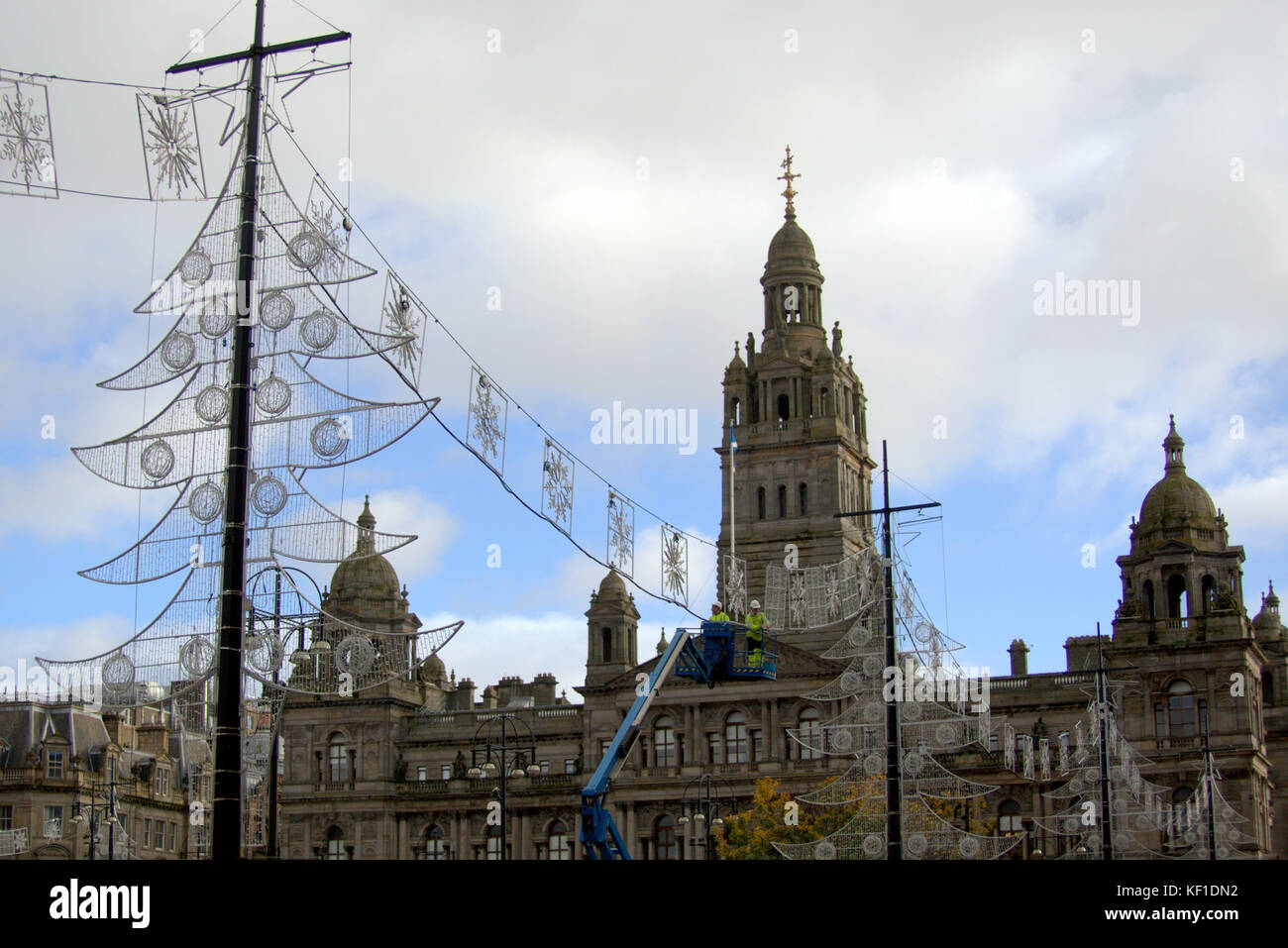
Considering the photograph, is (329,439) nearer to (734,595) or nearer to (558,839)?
(734,595)

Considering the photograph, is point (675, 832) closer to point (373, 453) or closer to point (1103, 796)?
point (1103, 796)

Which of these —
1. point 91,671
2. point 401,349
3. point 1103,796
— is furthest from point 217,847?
point 1103,796

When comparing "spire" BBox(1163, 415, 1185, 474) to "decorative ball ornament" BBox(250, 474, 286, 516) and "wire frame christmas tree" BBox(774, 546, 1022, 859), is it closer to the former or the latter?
"wire frame christmas tree" BBox(774, 546, 1022, 859)

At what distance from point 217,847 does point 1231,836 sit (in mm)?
55639

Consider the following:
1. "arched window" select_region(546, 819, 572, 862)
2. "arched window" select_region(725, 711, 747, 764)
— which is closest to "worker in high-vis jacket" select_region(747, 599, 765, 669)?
"arched window" select_region(725, 711, 747, 764)

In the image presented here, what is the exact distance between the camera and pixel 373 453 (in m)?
27.0

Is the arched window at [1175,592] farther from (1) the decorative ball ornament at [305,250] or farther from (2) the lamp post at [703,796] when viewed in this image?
(1) the decorative ball ornament at [305,250]

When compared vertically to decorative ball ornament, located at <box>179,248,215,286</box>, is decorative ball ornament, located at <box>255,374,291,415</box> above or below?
below

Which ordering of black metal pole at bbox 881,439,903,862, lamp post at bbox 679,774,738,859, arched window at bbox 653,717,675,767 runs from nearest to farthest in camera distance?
black metal pole at bbox 881,439,903,862
lamp post at bbox 679,774,738,859
arched window at bbox 653,717,675,767

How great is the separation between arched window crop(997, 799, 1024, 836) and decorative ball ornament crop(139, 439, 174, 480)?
205 feet

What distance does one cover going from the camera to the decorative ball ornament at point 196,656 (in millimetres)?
26812

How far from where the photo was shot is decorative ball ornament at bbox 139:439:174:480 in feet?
91.0

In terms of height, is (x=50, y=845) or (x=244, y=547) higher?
(x=244, y=547)

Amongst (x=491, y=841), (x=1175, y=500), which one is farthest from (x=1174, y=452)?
(x=491, y=841)
